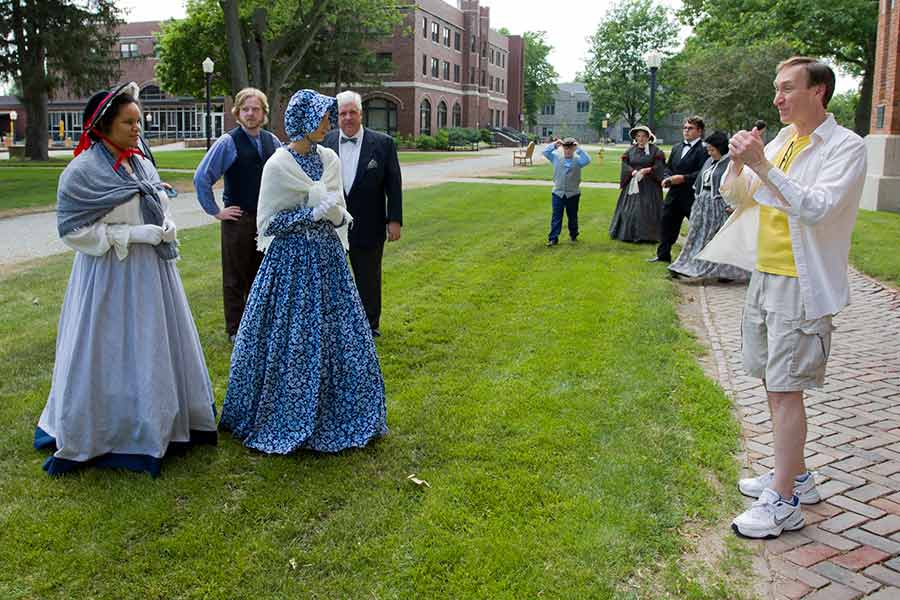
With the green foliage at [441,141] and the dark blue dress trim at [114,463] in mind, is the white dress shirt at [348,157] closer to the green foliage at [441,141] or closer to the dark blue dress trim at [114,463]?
the dark blue dress trim at [114,463]

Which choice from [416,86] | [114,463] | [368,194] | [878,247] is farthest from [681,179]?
[416,86]

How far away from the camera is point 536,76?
10356cm

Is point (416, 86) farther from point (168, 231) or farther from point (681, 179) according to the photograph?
point (168, 231)

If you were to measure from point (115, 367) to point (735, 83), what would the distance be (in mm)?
33279

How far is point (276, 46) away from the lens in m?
27.5

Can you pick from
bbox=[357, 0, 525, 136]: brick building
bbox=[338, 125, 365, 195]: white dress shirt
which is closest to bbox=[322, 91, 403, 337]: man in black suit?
bbox=[338, 125, 365, 195]: white dress shirt

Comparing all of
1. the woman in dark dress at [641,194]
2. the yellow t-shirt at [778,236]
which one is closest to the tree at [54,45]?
the woman in dark dress at [641,194]

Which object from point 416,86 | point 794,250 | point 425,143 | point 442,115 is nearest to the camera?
point 794,250

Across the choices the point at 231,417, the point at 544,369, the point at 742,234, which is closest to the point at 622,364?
the point at 544,369

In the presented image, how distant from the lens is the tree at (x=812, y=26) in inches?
1201

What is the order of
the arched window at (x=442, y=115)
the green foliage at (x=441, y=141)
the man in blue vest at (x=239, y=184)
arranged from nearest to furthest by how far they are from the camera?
the man in blue vest at (x=239, y=184) → the green foliage at (x=441, y=141) → the arched window at (x=442, y=115)

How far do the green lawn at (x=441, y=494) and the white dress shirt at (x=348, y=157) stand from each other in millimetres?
1435

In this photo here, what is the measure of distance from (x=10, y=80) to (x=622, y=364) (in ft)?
118

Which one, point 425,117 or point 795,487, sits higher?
point 425,117
